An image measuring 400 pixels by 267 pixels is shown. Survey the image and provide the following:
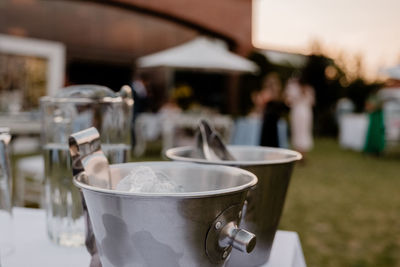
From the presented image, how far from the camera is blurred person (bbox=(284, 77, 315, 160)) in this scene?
7.66 m

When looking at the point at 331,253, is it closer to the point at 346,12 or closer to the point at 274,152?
the point at 274,152

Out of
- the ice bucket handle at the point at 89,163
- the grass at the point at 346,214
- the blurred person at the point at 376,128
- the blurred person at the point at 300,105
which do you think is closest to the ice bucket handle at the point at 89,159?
the ice bucket handle at the point at 89,163

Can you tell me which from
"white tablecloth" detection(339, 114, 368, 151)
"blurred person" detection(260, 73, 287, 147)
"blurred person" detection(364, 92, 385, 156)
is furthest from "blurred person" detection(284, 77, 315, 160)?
"white tablecloth" detection(339, 114, 368, 151)

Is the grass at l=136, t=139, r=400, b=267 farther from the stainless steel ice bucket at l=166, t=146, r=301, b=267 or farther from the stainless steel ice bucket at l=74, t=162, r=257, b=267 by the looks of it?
the stainless steel ice bucket at l=74, t=162, r=257, b=267

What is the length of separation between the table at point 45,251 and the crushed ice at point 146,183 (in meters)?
0.21

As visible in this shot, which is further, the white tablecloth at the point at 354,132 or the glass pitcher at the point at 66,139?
the white tablecloth at the point at 354,132

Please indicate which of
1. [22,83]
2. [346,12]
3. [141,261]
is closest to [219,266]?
[141,261]

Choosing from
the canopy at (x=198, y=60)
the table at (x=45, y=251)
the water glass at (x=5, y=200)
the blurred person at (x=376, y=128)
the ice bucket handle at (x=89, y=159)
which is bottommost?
the blurred person at (x=376, y=128)

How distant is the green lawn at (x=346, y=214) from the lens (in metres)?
3.09

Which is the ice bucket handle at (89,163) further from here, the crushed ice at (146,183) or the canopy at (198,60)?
the canopy at (198,60)

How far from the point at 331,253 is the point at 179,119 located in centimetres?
489

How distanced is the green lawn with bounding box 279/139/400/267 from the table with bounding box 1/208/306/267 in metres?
2.22

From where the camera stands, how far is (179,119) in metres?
7.65

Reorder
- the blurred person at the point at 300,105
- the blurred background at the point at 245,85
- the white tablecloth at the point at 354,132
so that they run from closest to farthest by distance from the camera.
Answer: the blurred background at the point at 245,85, the blurred person at the point at 300,105, the white tablecloth at the point at 354,132
